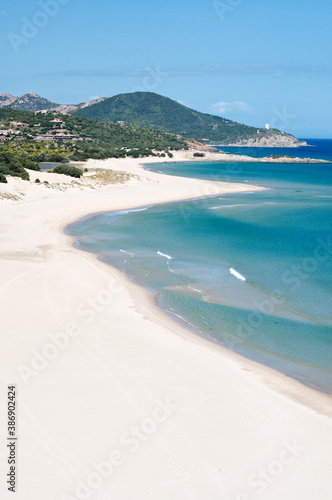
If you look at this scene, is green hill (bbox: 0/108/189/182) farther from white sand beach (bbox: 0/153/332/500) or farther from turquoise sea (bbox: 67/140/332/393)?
white sand beach (bbox: 0/153/332/500)

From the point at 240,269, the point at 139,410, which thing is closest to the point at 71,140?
the point at 240,269

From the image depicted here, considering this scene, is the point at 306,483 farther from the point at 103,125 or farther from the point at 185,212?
the point at 103,125

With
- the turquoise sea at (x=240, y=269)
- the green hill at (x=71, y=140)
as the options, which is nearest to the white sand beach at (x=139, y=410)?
the turquoise sea at (x=240, y=269)

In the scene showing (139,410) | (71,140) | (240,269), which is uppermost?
(71,140)

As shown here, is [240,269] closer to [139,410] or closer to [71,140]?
[139,410]

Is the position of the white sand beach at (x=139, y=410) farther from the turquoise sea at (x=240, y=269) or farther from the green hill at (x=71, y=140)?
the green hill at (x=71, y=140)
